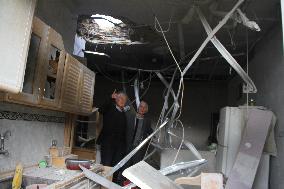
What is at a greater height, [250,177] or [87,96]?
[87,96]

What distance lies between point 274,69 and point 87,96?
2.30m

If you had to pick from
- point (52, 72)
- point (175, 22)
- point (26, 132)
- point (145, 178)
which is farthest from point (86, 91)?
point (145, 178)

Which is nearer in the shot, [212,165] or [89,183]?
[89,183]

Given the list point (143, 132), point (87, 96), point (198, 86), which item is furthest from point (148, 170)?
point (198, 86)

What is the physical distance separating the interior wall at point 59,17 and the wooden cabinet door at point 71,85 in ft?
1.76

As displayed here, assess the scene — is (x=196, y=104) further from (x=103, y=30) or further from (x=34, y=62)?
(x=34, y=62)

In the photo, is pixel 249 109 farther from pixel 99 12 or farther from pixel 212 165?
pixel 99 12

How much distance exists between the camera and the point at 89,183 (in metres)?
2.78

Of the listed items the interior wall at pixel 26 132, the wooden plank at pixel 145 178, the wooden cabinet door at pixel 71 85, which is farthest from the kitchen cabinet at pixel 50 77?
the wooden plank at pixel 145 178

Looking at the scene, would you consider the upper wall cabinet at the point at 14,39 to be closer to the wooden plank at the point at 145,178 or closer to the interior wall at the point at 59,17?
the wooden plank at the point at 145,178

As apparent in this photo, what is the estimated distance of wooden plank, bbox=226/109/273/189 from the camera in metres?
3.06

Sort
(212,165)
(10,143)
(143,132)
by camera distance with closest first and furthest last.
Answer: (10,143) → (212,165) → (143,132)

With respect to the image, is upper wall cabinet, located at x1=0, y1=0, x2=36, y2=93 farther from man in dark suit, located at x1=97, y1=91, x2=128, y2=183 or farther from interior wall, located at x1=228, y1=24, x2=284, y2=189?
man in dark suit, located at x1=97, y1=91, x2=128, y2=183

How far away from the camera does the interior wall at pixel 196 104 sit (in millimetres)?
7299
